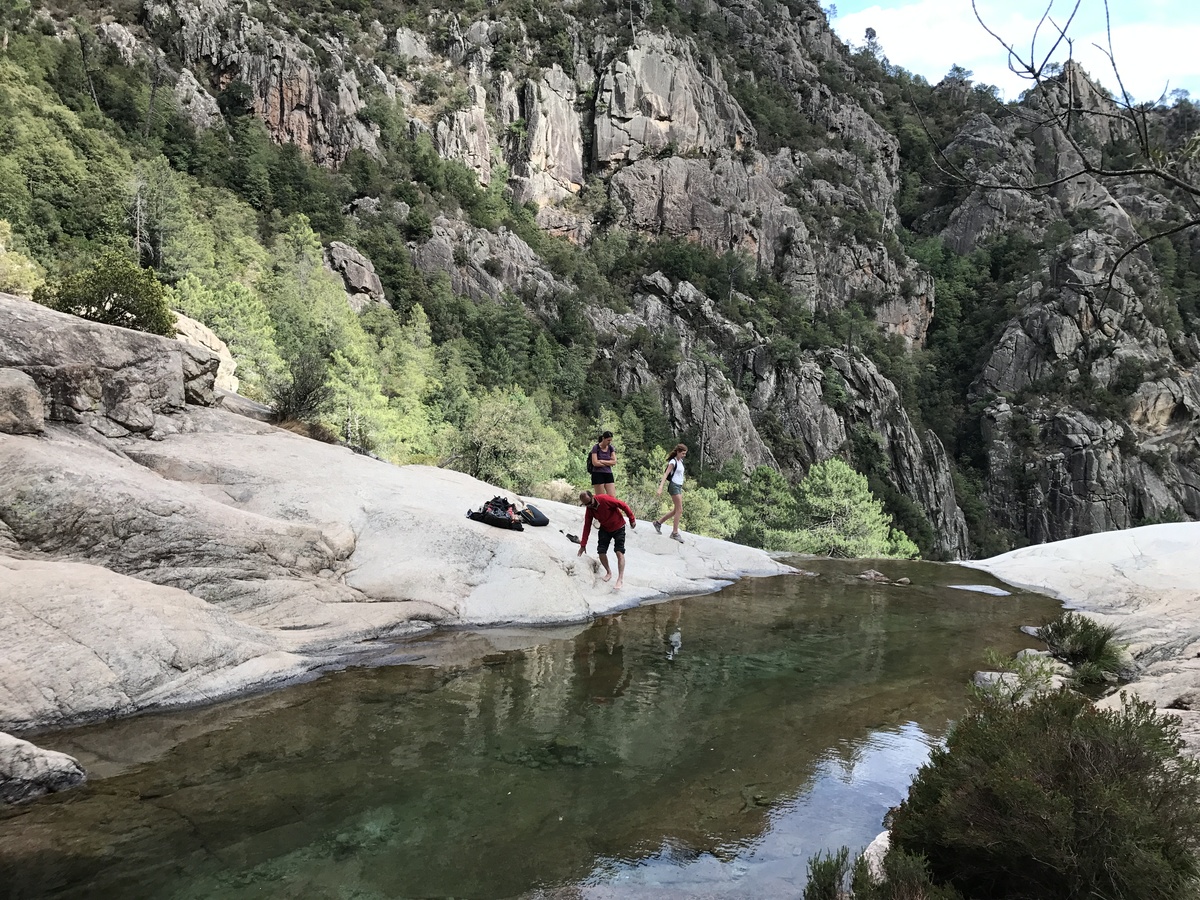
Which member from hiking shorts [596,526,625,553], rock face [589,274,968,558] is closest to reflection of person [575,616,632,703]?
hiking shorts [596,526,625,553]

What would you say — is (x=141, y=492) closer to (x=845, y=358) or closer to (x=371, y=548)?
(x=371, y=548)

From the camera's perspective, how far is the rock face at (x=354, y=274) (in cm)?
6128

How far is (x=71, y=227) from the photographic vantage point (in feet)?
163

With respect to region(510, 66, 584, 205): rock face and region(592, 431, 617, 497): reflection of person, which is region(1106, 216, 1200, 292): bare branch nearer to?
region(592, 431, 617, 497): reflection of person

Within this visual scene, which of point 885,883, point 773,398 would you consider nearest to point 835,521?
point 885,883

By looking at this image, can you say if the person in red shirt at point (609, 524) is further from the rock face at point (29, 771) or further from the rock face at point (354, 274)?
the rock face at point (354, 274)

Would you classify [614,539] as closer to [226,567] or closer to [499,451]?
[226,567]

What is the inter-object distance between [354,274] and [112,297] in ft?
161

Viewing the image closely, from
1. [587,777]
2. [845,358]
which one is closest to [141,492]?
[587,777]

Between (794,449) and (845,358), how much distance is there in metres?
15.8

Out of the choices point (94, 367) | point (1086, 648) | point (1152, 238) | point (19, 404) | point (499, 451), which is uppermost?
point (94, 367)

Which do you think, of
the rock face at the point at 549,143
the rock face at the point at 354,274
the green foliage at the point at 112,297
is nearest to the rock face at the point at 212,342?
the green foliage at the point at 112,297

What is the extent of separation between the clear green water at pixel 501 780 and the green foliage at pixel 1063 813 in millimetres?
1268

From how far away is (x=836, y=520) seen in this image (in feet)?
128
